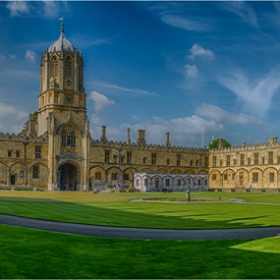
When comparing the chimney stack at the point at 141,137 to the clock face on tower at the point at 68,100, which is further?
the chimney stack at the point at 141,137

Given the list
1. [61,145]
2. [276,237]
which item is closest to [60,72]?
[61,145]

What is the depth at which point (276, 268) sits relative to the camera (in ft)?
37.0

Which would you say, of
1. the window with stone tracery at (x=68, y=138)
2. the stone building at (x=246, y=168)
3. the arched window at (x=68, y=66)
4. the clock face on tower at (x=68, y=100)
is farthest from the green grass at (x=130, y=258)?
the arched window at (x=68, y=66)

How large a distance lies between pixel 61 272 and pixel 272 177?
68038mm

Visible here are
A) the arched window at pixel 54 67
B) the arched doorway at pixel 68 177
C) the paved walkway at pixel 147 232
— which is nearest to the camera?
the paved walkway at pixel 147 232

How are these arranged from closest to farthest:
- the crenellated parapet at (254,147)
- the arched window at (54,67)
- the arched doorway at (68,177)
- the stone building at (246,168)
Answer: the arched doorway at (68,177) < the arched window at (54,67) < the stone building at (246,168) < the crenellated parapet at (254,147)

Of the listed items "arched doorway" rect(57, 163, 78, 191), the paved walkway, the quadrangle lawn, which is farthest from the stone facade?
the quadrangle lawn

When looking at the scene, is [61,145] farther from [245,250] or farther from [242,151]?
[245,250]

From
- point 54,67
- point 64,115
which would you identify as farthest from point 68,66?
point 64,115

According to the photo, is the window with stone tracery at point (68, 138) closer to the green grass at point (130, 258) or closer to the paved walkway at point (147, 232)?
the paved walkway at point (147, 232)

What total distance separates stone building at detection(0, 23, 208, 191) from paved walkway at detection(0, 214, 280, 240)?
46679 mm

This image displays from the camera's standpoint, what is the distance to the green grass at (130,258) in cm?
1086

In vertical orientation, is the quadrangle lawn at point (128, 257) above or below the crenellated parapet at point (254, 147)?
below

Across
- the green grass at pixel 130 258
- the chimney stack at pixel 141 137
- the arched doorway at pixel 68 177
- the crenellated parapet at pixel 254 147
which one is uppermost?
the chimney stack at pixel 141 137
